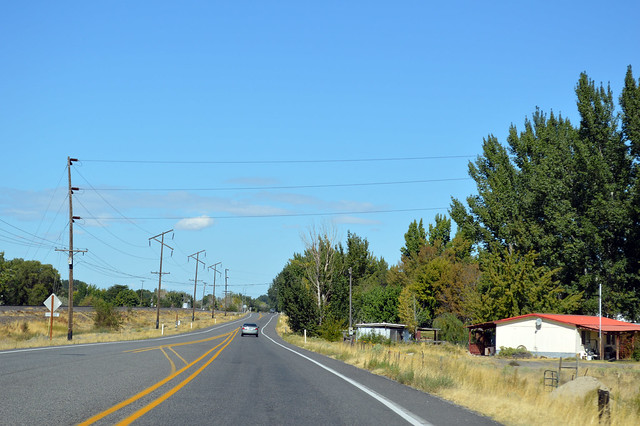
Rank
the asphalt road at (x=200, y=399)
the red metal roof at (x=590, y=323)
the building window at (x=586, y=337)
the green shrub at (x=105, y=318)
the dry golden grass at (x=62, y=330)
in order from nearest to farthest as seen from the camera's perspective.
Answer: the asphalt road at (x=200, y=399) < the dry golden grass at (x=62, y=330) < the red metal roof at (x=590, y=323) < the building window at (x=586, y=337) < the green shrub at (x=105, y=318)

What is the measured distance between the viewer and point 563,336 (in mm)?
56281

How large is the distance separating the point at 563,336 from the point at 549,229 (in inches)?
567

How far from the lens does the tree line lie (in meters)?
59.4

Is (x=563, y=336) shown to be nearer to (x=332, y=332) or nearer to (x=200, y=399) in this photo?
(x=332, y=332)

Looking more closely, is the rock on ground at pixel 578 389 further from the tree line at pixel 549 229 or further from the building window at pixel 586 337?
the building window at pixel 586 337

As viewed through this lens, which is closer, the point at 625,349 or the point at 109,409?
the point at 109,409

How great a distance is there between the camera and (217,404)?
1045 cm

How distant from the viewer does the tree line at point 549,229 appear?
195 ft

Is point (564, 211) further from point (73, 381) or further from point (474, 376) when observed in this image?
point (73, 381)

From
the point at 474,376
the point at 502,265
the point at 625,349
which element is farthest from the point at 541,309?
the point at 474,376

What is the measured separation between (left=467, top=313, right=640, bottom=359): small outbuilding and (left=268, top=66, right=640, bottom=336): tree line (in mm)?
4145

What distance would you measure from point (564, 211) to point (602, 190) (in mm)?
4428

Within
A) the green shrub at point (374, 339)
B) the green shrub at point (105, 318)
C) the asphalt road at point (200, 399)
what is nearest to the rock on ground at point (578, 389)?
the asphalt road at point (200, 399)

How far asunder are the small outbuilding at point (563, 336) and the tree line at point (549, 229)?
4145 mm
